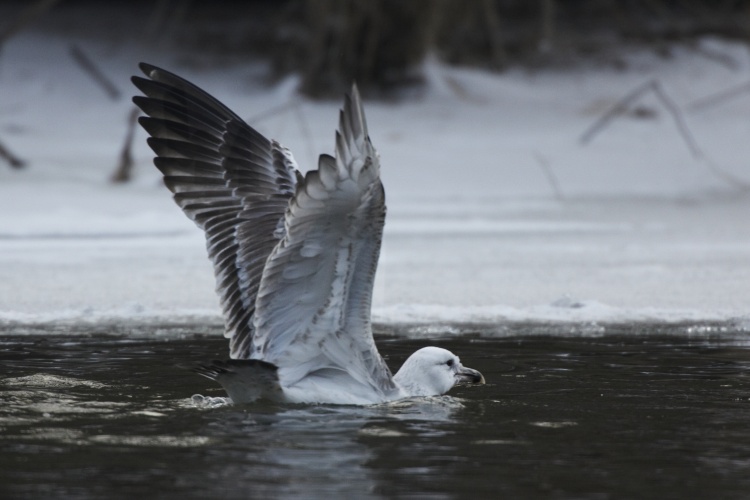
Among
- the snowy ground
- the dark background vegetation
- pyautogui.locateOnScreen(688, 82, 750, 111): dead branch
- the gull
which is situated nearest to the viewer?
the gull

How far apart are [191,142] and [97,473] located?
2652 mm

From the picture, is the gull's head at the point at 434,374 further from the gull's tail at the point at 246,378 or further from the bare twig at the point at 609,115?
the bare twig at the point at 609,115

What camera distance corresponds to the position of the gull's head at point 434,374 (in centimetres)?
620

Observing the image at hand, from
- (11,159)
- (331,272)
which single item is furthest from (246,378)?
(11,159)

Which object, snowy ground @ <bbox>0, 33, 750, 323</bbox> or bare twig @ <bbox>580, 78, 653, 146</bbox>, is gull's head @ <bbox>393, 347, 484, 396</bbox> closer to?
snowy ground @ <bbox>0, 33, 750, 323</bbox>

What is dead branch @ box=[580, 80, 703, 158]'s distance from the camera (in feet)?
48.0

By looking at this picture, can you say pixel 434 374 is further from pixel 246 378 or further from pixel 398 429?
pixel 246 378

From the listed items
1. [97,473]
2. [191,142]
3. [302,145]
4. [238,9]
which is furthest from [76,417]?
[238,9]

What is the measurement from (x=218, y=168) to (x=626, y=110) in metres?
10.0

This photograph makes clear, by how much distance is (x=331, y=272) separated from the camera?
538cm

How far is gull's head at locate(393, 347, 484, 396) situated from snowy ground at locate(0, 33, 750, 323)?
191 centimetres

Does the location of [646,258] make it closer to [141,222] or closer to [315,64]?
[141,222]

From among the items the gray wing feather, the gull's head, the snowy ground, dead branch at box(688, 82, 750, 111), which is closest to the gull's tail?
the gull's head

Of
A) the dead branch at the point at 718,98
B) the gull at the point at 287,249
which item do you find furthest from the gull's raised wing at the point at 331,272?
the dead branch at the point at 718,98
